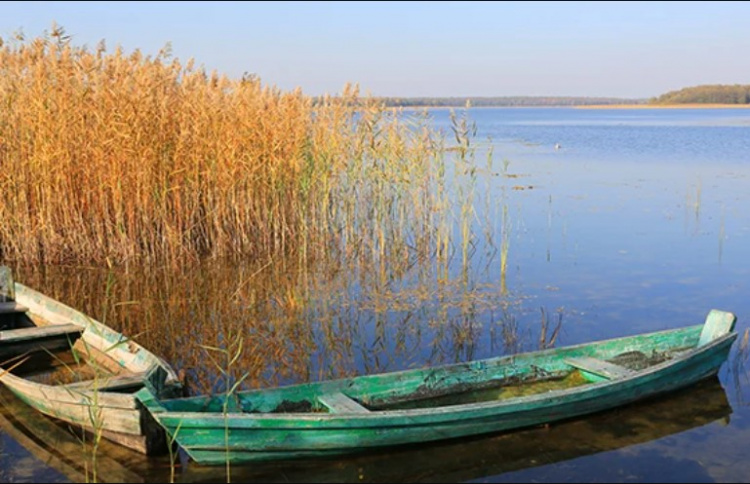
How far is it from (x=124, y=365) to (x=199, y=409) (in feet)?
4.25

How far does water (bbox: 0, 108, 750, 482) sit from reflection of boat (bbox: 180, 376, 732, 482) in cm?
1

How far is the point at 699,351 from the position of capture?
6.09 meters

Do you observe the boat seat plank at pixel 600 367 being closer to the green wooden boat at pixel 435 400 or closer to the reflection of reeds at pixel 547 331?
the green wooden boat at pixel 435 400

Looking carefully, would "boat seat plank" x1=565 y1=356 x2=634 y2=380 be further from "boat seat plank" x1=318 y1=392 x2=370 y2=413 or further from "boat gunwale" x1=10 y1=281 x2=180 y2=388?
"boat gunwale" x1=10 y1=281 x2=180 y2=388

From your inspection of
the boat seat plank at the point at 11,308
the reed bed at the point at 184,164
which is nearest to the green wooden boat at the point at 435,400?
the boat seat plank at the point at 11,308

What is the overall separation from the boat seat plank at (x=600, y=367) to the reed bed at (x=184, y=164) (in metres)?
4.54

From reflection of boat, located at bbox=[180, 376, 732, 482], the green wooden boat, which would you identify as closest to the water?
reflection of boat, located at bbox=[180, 376, 732, 482]

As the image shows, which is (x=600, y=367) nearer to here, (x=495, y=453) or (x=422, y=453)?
(x=495, y=453)

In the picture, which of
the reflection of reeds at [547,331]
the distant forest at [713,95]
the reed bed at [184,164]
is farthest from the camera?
the distant forest at [713,95]

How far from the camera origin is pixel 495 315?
834cm

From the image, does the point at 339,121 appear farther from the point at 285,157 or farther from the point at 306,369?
the point at 306,369

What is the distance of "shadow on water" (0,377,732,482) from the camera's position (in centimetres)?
483

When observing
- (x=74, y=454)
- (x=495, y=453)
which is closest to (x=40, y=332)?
(x=74, y=454)

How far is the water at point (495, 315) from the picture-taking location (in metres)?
5.02
